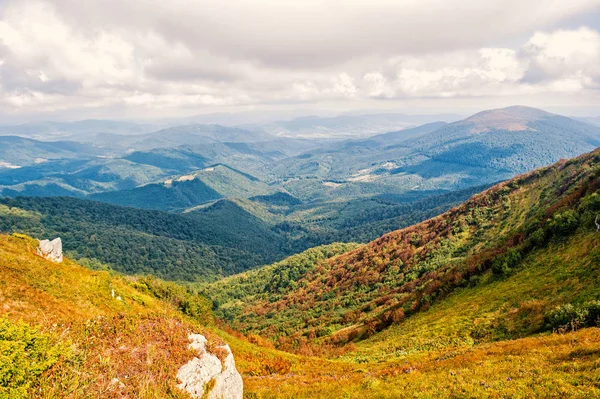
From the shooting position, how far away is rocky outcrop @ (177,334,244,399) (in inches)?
559

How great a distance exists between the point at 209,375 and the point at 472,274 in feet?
141

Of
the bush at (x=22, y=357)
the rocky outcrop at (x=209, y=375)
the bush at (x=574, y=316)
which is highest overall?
the bush at (x=22, y=357)

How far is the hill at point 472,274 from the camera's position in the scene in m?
29.6

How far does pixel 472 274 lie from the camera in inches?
1816

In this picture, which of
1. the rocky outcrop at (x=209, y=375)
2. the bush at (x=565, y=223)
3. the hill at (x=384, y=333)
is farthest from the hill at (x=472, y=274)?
the rocky outcrop at (x=209, y=375)

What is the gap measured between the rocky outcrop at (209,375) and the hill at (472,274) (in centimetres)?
2235

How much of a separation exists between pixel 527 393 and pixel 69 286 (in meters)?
33.5

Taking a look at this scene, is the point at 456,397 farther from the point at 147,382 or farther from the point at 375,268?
the point at 375,268

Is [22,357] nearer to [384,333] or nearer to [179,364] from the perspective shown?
[179,364]

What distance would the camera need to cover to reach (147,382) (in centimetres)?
1245

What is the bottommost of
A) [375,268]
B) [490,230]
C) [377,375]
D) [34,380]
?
[375,268]

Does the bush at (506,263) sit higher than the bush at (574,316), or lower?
lower

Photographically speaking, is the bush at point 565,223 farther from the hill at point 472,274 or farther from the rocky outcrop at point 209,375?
the rocky outcrop at point 209,375

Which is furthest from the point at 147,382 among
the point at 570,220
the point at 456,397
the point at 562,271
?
the point at 570,220
